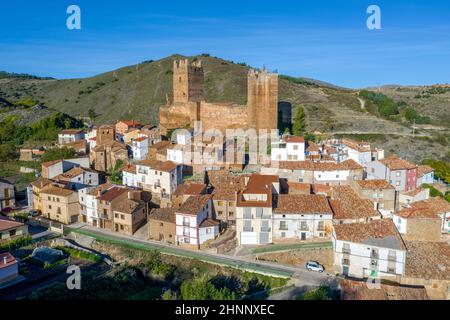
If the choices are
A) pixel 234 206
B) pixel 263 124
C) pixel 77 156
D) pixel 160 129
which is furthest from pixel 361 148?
pixel 77 156

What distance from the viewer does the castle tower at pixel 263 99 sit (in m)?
44.9

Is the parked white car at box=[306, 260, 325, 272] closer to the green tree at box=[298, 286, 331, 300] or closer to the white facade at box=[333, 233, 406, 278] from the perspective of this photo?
the white facade at box=[333, 233, 406, 278]

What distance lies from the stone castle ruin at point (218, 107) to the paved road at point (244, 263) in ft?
63.5

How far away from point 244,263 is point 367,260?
22.6 feet

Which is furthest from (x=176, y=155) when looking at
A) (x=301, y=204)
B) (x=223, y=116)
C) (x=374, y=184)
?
(x=374, y=184)

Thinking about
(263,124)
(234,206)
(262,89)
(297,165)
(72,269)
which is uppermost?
(262,89)

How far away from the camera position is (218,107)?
49.3m

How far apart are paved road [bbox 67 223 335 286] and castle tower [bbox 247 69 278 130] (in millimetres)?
19230

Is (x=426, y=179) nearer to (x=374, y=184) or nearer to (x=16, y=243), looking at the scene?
(x=374, y=184)

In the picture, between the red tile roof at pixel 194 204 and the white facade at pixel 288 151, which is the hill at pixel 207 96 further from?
the red tile roof at pixel 194 204

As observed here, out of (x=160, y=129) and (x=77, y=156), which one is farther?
(x=160, y=129)
